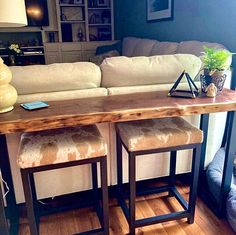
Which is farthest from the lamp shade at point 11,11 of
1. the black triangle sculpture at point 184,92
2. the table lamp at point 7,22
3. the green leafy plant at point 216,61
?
the green leafy plant at point 216,61

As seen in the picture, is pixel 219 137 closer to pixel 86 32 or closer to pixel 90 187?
pixel 90 187

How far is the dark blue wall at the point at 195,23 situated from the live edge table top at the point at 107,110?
40.3 inches

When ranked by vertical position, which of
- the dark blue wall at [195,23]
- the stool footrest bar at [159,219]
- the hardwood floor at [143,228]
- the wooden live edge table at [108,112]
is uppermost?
the dark blue wall at [195,23]

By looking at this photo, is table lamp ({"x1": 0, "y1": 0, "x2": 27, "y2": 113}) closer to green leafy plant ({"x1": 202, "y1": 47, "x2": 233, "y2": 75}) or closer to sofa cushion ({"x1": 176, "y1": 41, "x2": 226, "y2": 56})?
green leafy plant ({"x1": 202, "y1": 47, "x2": 233, "y2": 75})

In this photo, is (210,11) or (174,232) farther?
(210,11)

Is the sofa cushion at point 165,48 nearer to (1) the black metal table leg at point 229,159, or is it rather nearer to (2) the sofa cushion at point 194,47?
(2) the sofa cushion at point 194,47

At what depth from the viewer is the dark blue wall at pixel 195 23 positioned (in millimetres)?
2199

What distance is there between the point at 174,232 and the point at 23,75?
4.18 ft

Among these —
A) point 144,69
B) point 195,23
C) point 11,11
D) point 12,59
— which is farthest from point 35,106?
point 12,59

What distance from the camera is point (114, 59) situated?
1543mm

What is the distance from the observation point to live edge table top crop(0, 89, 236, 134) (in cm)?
111

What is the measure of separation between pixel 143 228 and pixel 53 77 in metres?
1.07

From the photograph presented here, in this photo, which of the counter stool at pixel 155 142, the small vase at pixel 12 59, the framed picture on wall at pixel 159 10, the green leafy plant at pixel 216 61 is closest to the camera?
the counter stool at pixel 155 142

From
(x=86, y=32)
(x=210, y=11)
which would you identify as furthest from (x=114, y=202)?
(x=86, y=32)
